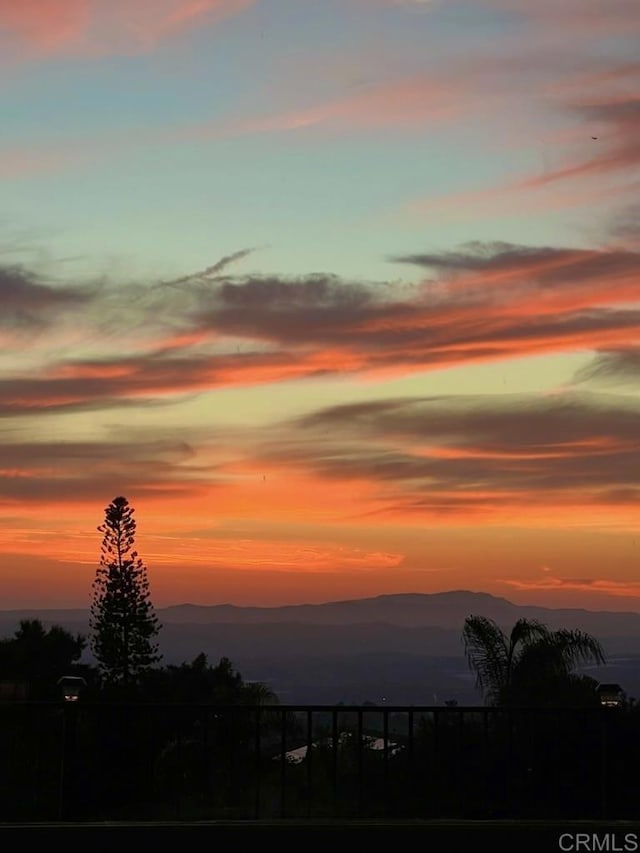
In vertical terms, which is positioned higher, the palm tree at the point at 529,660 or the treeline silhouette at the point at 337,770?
the palm tree at the point at 529,660

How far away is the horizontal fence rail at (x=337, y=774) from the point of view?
33.3ft

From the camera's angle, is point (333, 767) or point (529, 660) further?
point (529, 660)

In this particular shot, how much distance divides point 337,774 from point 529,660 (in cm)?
823

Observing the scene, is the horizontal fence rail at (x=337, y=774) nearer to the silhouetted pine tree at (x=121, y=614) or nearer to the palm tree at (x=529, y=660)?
the palm tree at (x=529, y=660)

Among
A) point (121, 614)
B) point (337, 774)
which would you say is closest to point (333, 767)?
point (337, 774)

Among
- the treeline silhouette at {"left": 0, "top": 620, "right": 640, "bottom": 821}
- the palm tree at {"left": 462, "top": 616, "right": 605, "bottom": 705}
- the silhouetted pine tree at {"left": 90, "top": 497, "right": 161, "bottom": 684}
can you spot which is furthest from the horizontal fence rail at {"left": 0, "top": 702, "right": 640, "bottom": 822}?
the silhouetted pine tree at {"left": 90, "top": 497, "right": 161, "bottom": 684}

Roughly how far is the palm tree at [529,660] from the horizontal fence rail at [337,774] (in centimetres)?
596

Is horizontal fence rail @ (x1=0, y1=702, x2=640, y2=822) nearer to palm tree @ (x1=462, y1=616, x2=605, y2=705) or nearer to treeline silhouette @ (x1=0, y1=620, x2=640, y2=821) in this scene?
treeline silhouette @ (x1=0, y1=620, x2=640, y2=821)

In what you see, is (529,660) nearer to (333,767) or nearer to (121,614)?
(333,767)

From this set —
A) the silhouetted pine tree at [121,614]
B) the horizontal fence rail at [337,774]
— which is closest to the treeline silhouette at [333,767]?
the horizontal fence rail at [337,774]

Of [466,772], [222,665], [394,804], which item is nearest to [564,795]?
[466,772]

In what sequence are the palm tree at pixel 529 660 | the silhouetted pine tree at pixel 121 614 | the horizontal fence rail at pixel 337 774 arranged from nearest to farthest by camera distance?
the horizontal fence rail at pixel 337 774, the palm tree at pixel 529 660, the silhouetted pine tree at pixel 121 614

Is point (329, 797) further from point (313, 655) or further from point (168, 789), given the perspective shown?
point (313, 655)

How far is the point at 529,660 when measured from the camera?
1819 centimetres
